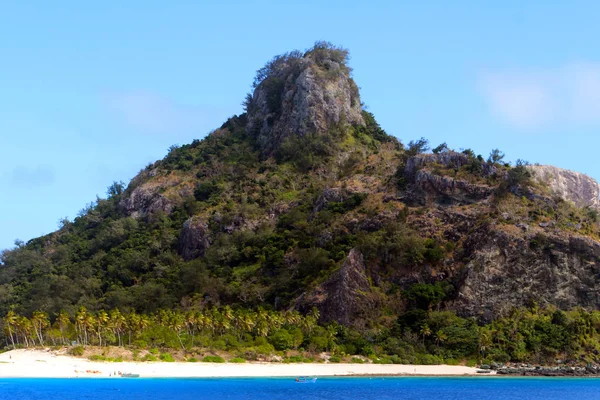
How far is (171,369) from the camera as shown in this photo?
91.2 m

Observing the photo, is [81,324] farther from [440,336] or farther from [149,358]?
[440,336]

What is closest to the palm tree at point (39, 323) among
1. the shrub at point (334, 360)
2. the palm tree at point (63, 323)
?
the palm tree at point (63, 323)

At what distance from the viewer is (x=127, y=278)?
142000mm

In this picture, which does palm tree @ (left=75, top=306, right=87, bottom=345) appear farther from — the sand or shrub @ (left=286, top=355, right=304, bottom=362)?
shrub @ (left=286, top=355, right=304, bottom=362)

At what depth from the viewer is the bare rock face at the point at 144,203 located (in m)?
160

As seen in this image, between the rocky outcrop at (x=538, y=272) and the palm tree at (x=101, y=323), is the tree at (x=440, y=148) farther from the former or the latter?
the palm tree at (x=101, y=323)

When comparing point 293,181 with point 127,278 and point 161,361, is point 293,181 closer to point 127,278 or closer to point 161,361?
point 127,278

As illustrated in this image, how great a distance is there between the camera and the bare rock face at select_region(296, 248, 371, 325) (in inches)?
4402

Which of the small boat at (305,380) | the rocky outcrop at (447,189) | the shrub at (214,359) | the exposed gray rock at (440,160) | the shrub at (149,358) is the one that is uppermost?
the exposed gray rock at (440,160)

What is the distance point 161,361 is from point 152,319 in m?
13.8

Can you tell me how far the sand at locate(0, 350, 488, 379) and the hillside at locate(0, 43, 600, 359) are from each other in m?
8.43

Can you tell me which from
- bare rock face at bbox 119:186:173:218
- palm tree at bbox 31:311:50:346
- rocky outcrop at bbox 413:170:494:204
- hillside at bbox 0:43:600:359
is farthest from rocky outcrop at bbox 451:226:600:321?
bare rock face at bbox 119:186:173:218

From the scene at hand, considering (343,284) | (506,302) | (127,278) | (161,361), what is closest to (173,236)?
(127,278)

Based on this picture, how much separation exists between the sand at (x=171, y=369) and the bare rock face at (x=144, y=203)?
6782 cm
